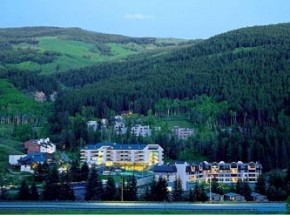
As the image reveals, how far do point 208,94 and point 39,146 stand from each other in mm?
25366

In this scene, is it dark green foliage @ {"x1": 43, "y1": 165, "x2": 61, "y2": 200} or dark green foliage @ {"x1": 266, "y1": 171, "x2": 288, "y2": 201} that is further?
dark green foliage @ {"x1": 266, "y1": 171, "x2": 288, "y2": 201}

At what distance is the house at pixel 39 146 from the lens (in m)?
54.2

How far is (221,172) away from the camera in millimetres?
47969

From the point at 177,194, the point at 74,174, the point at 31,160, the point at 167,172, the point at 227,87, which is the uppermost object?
the point at 227,87

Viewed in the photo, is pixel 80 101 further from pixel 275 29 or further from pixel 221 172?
pixel 275 29

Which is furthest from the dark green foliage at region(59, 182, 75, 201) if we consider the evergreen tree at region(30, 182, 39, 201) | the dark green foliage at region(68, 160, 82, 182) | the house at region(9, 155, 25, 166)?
the house at region(9, 155, 25, 166)

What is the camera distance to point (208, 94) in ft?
247

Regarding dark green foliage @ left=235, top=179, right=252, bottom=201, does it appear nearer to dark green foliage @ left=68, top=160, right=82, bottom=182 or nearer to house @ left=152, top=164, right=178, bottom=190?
house @ left=152, top=164, right=178, bottom=190

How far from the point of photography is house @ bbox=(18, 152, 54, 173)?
160 feet

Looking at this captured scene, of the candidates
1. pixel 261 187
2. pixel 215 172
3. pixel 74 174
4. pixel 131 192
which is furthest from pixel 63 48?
pixel 131 192

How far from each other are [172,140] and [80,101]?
2043 cm

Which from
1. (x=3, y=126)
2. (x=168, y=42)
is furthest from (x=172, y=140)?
(x=168, y=42)

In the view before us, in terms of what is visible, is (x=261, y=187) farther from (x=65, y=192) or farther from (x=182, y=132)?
(x=182, y=132)

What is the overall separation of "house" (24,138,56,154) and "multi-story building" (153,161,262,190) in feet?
37.2
